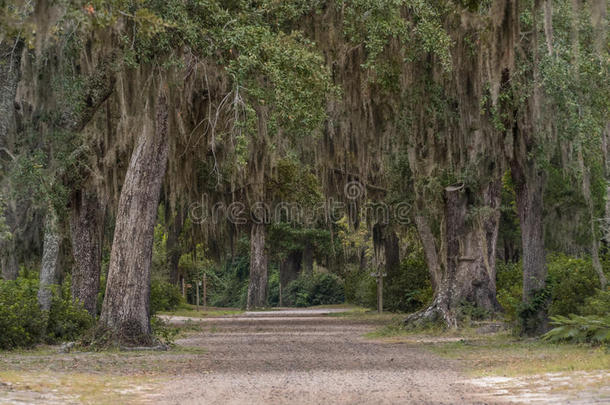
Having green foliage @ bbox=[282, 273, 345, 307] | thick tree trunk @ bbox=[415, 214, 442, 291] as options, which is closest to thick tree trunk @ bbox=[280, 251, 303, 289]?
green foliage @ bbox=[282, 273, 345, 307]

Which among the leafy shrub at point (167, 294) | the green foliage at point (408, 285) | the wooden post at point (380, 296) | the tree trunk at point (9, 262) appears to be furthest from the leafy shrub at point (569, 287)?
the leafy shrub at point (167, 294)

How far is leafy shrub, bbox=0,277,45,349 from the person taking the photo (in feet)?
49.6

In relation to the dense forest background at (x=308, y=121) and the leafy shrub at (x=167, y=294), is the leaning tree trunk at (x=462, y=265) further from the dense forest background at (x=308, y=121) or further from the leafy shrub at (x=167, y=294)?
the leafy shrub at (x=167, y=294)

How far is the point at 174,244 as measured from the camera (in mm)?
38750

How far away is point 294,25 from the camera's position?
17266 millimetres

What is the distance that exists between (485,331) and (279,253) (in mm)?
31290

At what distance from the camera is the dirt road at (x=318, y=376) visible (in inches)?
338

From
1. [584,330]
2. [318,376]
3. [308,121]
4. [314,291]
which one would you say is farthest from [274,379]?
[314,291]

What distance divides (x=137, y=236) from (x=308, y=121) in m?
4.08

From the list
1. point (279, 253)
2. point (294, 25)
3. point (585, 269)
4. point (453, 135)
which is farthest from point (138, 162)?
point (279, 253)

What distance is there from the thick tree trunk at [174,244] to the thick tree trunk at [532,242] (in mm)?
20402

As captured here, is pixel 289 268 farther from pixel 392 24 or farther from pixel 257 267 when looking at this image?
pixel 392 24

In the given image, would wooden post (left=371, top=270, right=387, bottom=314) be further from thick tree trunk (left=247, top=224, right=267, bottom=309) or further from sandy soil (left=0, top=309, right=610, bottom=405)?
sandy soil (left=0, top=309, right=610, bottom=405)

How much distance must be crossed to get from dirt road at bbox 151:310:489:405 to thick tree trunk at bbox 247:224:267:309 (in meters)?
21.1
